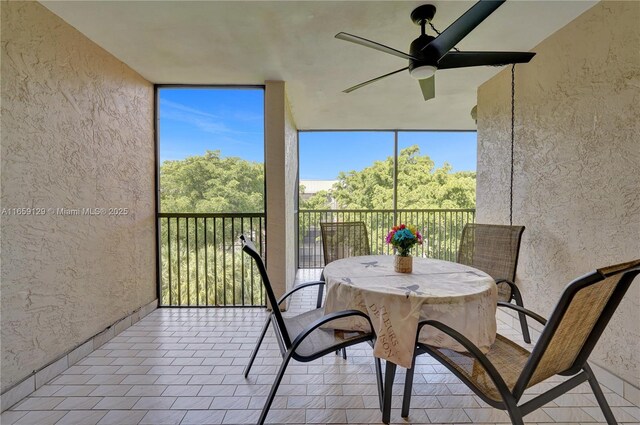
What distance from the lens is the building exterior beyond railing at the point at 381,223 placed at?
4.99 m

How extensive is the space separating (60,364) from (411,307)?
2.35 m

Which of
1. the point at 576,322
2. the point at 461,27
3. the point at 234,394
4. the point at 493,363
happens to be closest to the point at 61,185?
the point at 234,394

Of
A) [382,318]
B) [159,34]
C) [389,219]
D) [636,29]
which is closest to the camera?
[382,318]

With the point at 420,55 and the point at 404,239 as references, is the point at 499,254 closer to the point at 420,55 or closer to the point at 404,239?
the point at 404,239

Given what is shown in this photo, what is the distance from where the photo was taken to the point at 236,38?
218 centimetres

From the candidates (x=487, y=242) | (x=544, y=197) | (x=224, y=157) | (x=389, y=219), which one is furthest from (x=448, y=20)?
(x=389, y=219)

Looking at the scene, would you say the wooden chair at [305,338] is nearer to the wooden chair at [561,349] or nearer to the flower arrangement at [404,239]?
the wooden chair at [561,349]

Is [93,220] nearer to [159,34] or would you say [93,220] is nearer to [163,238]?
[163,238]

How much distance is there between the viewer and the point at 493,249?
239cm

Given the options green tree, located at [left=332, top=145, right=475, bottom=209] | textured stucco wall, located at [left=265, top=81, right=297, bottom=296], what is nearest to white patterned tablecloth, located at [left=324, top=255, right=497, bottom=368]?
textured stucco wall, located at [left=265, top=81, right=297, bottom=296]

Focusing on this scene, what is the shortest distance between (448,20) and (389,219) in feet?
11.1

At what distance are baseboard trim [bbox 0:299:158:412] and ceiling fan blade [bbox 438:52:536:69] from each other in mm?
3233

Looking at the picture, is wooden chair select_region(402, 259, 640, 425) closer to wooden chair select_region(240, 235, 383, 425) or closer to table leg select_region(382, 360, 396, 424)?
table leg select_region(382, 360, 396, 424)

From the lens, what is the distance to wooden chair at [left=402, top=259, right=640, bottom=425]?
971mm
